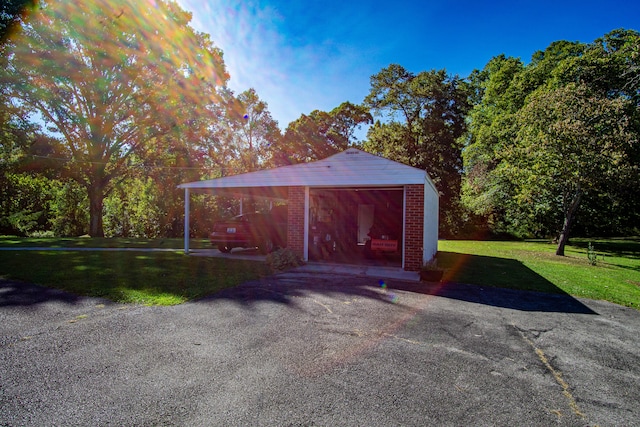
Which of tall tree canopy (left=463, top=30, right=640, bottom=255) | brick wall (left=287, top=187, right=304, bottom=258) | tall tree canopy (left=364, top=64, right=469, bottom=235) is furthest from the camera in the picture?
tall tree canopy (left=364, top=64, right=469, bottom=235)

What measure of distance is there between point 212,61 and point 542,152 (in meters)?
19.9

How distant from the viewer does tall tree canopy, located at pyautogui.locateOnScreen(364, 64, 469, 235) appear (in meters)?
24.4

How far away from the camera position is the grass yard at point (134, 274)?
5407mm

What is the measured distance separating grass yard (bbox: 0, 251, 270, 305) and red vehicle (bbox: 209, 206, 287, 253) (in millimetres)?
1077

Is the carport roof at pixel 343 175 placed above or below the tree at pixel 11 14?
below

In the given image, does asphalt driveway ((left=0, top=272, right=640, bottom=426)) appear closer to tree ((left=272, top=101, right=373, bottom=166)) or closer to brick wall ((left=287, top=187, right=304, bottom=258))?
brick wall ((left=287, top=187, right=304, bottom=258))

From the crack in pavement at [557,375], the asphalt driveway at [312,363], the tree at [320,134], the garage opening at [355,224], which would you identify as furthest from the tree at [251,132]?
the crack in pavement at [557,375]

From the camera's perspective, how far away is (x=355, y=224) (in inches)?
530

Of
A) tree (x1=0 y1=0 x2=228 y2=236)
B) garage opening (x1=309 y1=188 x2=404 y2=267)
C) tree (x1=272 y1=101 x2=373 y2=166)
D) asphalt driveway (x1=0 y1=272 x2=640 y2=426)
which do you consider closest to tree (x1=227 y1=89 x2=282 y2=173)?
tree (x1=272 y1=101 x2=373 y2=166)

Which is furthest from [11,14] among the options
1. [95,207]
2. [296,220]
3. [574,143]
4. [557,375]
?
[574,143]

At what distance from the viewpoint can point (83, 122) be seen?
1856 cm

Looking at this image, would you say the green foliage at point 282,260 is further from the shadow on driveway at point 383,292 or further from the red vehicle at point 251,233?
the red vehicle at point 251,233

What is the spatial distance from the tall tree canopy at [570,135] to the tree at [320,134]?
480 inches

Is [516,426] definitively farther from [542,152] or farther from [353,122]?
[353,122]
